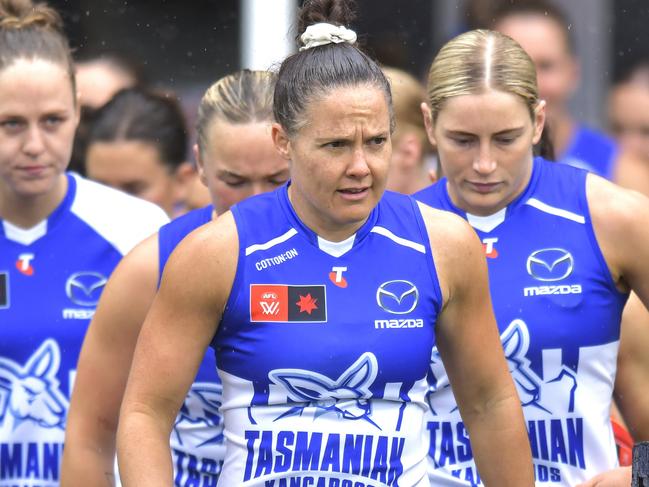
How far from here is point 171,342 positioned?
3666 mm

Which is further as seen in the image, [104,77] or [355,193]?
[104,77]

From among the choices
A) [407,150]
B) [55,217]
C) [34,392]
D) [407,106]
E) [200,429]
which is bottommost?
[200,429]

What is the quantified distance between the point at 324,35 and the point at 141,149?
2.37 metres

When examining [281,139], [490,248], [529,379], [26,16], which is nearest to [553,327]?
[529,379]

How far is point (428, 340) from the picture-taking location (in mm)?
3719

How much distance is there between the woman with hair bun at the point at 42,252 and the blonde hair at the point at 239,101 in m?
0.41

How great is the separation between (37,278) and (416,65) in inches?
178

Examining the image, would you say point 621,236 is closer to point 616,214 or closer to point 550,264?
point 616,214

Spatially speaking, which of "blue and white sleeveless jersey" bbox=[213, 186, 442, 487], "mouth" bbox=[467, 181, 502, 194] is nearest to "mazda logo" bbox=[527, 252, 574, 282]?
"mouth" bbox=[467, 181, 502, 194]

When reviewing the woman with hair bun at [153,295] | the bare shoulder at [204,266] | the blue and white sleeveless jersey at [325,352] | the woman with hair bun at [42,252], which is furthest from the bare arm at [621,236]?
the woman with hair bun at [42,252]

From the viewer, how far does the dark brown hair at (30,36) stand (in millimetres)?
4996

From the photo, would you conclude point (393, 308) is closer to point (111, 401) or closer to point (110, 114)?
Result: point (111, 401)

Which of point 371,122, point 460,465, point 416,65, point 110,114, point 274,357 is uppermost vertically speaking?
point 416,65

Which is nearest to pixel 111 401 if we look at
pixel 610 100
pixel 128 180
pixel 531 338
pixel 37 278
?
pixel 37 278
